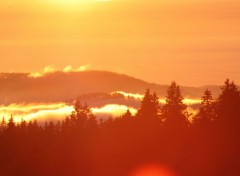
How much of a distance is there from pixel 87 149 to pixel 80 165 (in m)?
4.85

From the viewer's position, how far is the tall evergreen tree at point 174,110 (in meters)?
118

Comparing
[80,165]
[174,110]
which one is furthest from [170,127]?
[80,165]

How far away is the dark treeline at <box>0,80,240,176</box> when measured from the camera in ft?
358

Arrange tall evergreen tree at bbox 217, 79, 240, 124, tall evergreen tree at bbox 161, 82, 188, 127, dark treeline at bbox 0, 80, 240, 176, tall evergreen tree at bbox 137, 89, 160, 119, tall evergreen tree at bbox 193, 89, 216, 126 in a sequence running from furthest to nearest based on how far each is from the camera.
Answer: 1. tall evergreen tree at bbox 137, 89, 160, 119
2. tall evergreen tree at bbox 161, 82, 188, 127
3. tall evergreen tree at bbox 193, 89, 216, 126
4. tall evergreen tree at bbox 217, 79, 240, 124
5. dark treeline at bbox 0, 80, 240, 176

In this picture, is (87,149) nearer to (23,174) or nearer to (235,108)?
(23,174)

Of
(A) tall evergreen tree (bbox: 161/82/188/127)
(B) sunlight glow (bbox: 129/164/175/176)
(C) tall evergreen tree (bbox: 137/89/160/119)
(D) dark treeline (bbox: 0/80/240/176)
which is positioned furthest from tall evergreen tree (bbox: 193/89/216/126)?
(B) sunlight glow (bbox: 129/164/175/176)

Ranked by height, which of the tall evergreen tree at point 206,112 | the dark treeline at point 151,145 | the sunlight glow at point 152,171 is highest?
the tall evergreen tree at point 206,112

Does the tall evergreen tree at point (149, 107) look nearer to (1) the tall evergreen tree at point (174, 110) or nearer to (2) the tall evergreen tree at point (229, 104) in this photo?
(1) the tall evergreen tree at point (174, 110)

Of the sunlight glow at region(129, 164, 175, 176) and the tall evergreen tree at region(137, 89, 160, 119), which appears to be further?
the tall evergreen tree at region(137, 89, 160, 119)

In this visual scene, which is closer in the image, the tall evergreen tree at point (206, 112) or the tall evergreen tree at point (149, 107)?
the tall evergreen tree at point (206, 112)

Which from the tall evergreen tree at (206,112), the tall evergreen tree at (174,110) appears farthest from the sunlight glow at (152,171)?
the tall evergreen tree at (206,112)

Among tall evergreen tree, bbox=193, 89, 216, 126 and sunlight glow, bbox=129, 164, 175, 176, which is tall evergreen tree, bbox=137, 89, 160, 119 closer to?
tall evergreen tree, bbox=193, 89, 216, 126

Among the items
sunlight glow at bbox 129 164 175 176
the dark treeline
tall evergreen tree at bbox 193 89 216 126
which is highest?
tall evergreen tree at bbox 193 89 216 126

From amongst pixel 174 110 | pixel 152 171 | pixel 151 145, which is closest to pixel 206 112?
pixel 174 110
